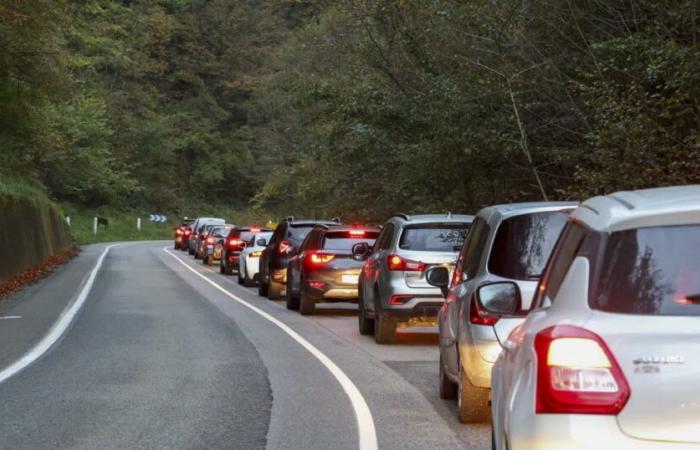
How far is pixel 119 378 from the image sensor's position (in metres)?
12.2

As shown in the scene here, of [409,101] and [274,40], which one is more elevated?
[274,40]

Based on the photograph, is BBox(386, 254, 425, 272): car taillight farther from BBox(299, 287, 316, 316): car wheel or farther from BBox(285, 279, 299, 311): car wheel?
BBox(285, 279, 299, 311): car wheel

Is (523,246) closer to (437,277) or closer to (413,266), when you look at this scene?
(437,277)

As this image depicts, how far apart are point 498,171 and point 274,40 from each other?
76.1 meters

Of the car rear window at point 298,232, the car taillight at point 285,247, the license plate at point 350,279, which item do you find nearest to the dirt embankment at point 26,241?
the car taillight at point 285,247

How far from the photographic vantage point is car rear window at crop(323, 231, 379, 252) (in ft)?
71.0

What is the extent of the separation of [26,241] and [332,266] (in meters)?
18.9

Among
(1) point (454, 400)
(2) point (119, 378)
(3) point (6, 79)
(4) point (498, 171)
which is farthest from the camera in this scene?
(3) point (6, 79)

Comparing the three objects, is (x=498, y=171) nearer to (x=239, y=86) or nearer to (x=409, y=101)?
(x=409, y=101)

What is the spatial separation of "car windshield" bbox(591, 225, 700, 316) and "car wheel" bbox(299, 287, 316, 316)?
1740 cm

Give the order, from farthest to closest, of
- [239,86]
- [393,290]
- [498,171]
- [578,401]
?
[239,86], [498,171], [393,290], [578,401]

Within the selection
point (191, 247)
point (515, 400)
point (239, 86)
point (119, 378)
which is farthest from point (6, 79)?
point (239, 86)

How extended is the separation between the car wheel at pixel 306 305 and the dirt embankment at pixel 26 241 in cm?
839

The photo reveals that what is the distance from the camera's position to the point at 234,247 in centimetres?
3909
